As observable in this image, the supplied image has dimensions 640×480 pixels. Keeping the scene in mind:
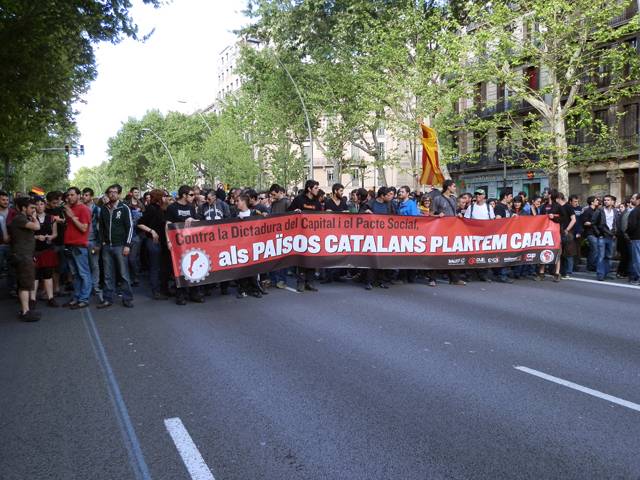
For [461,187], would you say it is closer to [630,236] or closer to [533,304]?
[630,236]

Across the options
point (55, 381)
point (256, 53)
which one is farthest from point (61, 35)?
point (256, 53)

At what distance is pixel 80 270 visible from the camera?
958 centimetres

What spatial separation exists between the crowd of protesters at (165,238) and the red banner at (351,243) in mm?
314

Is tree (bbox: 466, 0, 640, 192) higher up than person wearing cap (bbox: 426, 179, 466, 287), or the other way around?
tree (bbox: 466, 0, 640, 192)

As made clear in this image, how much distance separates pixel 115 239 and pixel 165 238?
0.85m

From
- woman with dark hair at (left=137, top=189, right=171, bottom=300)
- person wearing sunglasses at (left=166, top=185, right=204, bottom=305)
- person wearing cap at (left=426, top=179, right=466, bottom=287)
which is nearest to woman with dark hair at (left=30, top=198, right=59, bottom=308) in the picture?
woman with dark hair at (left=137, top=189, right=171, bottom=300)

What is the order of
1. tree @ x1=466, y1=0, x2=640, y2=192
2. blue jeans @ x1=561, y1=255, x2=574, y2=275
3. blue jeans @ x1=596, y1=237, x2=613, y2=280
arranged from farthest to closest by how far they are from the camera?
tree @ x1=466, y1=0, x2=640, y2=192 < blue jeans @ x1=561, y1=255, x2=574, y2=275 < blue jeans @ x1=596, y1=237, x2=613, y2=280

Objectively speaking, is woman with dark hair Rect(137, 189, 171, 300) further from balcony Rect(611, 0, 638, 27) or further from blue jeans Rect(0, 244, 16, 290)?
balcony Rect(611, 0, 638, 27)

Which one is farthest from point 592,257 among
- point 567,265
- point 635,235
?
point 635,235

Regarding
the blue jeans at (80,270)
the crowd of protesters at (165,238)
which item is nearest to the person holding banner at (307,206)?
the crowd of protesters at (165,238)

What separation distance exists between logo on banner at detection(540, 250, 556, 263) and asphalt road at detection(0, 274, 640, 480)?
3.69m

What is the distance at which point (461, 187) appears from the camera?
50281mm

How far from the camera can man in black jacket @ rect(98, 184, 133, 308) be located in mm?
9680

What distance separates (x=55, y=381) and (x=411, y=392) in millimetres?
3242
